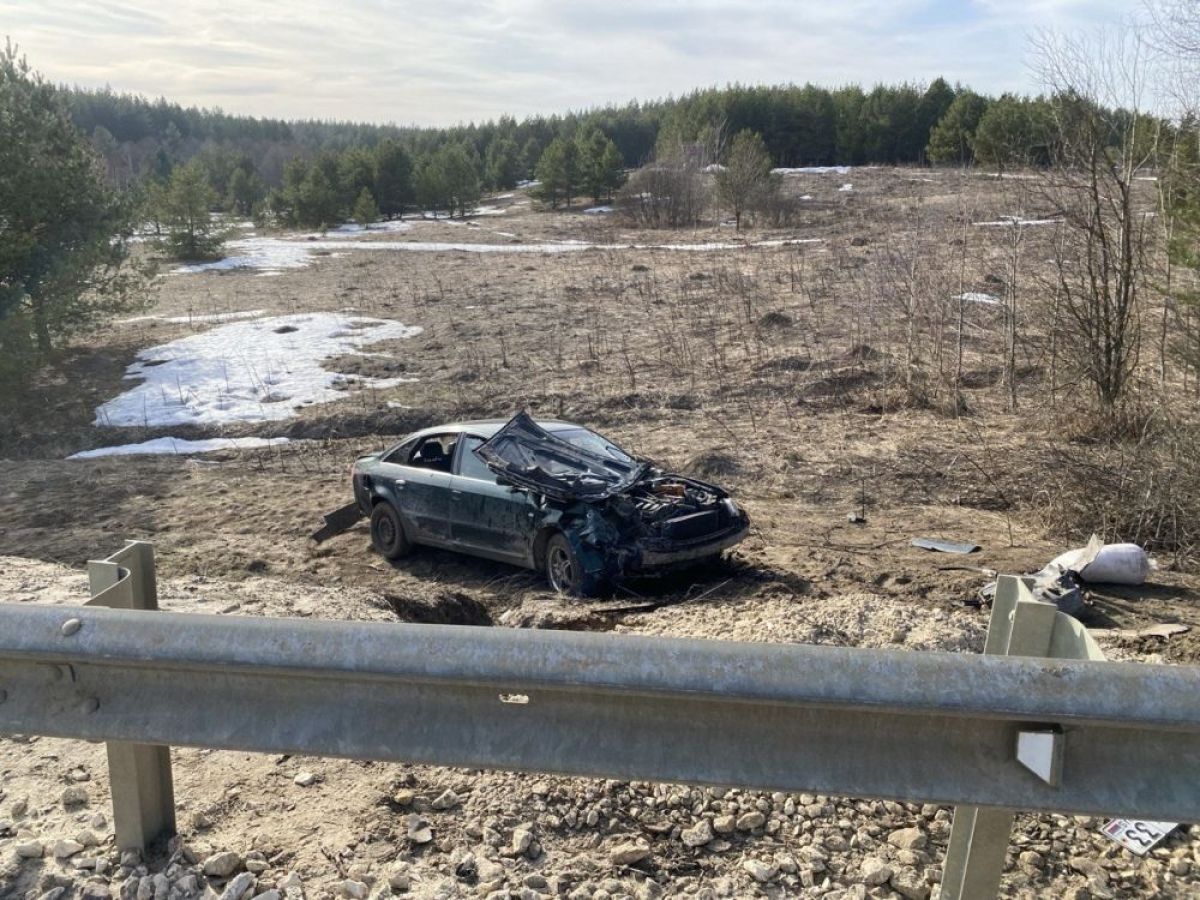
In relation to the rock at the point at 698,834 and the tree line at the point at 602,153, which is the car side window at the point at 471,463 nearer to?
the rock at the point at 698,834

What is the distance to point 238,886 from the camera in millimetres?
3064

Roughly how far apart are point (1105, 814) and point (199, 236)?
36052 mm

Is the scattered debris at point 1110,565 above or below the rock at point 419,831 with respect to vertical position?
below

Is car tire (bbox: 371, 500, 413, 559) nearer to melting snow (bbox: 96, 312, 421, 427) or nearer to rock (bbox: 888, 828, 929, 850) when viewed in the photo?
melting snow (bbox: 96, 312, 421, 427)

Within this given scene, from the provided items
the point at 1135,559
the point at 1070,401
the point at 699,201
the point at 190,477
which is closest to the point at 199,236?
the point at 699,201

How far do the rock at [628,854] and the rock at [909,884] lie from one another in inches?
31.8

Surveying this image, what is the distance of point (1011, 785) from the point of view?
7.84 ft

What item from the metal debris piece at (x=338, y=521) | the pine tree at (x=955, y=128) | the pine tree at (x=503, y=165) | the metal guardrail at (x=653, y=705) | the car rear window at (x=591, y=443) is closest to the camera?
the metal guardrail at (x=653, y=705)

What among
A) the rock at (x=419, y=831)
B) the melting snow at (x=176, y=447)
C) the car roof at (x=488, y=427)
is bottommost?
the melting snow at (x=176, y=447)

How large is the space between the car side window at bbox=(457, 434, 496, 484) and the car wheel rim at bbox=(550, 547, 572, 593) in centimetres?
105

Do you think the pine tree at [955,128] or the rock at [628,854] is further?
the pine tree at [955,128]

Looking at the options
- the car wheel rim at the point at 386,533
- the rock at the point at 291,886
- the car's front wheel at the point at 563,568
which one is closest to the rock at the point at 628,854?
the rock at the point at 291,886

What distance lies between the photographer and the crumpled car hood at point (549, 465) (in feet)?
27.7

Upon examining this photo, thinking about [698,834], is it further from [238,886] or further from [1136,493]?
[1136,493]
